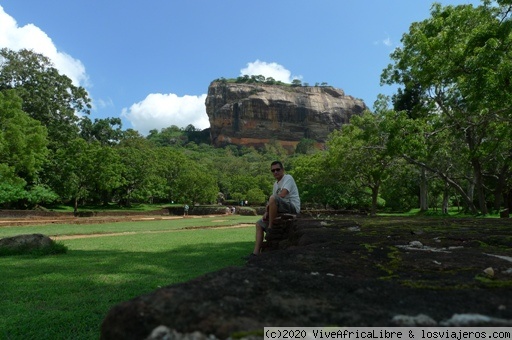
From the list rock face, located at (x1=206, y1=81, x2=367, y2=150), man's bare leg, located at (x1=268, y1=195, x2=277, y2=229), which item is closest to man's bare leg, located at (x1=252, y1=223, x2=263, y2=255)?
man's bare leg, located at (x1=268, y1=195, x2=277, y2=229)

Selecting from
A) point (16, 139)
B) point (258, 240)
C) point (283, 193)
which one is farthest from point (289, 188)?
point (16, 139)

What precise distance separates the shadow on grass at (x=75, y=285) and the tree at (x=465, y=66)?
7.58 meters

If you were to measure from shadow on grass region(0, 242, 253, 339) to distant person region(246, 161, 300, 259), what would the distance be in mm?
816

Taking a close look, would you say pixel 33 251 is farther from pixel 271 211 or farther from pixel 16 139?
pixel 16 139

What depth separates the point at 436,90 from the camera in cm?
1573

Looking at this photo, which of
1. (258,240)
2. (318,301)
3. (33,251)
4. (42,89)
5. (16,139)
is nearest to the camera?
(318,301)

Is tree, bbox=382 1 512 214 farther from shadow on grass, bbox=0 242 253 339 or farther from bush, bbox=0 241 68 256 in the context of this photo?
bush, bbox=0 241 68 256

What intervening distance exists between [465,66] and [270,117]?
4475 inches

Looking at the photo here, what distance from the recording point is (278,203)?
17.8 feet

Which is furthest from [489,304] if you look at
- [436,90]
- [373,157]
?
[373,157]

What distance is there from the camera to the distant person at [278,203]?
17.7 feet

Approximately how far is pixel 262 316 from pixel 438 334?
1.76 feet

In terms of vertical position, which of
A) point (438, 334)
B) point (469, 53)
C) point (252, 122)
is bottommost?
point (438, 334)

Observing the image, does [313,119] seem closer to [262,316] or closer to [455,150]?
[455,150]
